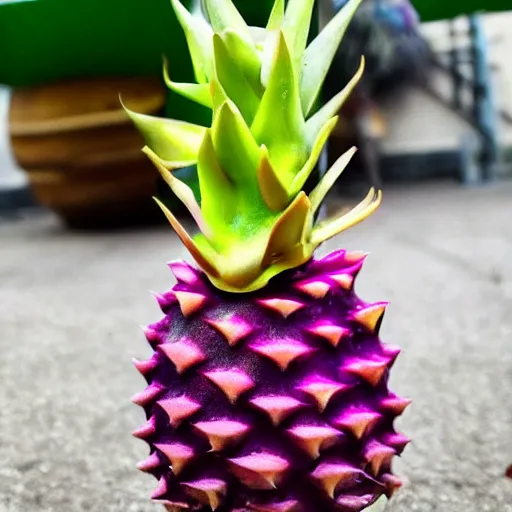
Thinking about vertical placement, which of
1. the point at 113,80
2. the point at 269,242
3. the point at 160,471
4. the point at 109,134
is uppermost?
the point at 269,242

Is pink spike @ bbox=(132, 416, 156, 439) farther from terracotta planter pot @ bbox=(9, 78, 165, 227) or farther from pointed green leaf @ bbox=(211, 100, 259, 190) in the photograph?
terracotta planter pot @ bbox=(9, 78, 165, 227)

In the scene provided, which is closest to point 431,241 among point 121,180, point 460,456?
point 121,180

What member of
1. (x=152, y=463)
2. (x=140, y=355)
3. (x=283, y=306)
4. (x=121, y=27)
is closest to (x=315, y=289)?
(x=283, y=306)

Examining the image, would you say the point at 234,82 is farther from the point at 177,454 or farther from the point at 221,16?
the point at 177,454

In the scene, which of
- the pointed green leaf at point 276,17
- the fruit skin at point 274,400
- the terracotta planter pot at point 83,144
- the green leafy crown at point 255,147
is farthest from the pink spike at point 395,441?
the terracotta planter pot at point 83,144

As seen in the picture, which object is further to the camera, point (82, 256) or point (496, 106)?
point (496, 106)

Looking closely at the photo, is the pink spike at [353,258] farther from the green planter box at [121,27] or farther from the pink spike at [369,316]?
the green planter box at [121,27]

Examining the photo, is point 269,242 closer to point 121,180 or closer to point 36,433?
point 36,433
